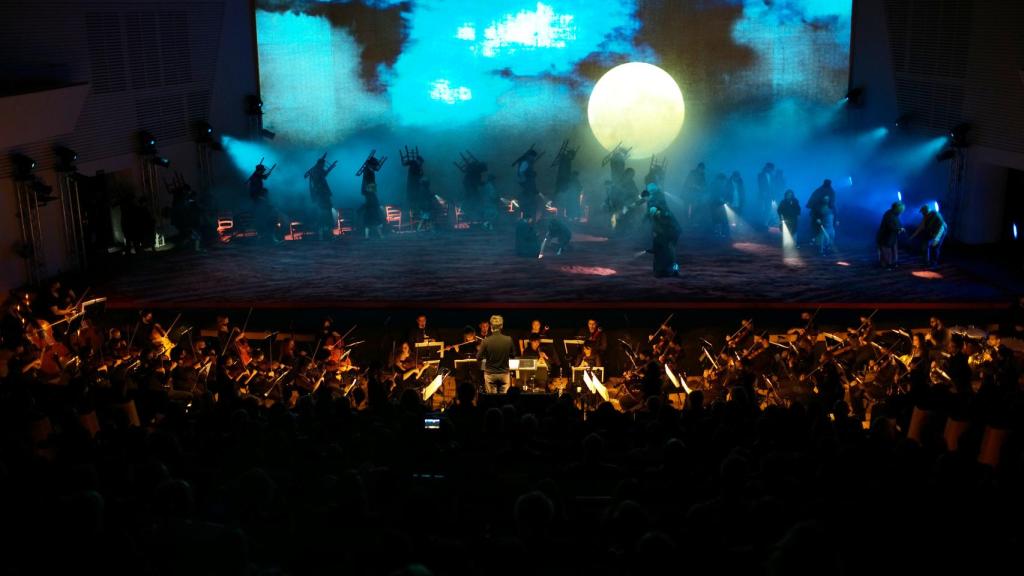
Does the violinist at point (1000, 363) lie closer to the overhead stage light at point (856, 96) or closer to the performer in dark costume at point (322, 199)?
the overhead stage light at point (856, 96)

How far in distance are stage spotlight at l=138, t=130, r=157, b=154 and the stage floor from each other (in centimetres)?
189

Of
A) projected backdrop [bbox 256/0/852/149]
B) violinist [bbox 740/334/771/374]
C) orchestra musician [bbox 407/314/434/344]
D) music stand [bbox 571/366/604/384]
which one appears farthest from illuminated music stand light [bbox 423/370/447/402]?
projected backdrop [bbox 256/0/852/149]

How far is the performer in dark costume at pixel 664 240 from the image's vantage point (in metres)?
14.7

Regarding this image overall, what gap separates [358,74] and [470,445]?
15329mm

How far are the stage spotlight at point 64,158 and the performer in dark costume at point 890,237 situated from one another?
12.7 m

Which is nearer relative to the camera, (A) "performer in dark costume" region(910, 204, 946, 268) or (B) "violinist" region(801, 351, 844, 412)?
(B) "violinist" region(801, 351, 844, 412)

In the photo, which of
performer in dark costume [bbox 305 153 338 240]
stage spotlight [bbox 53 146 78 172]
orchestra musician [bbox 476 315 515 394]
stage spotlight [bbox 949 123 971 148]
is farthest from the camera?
performer in dark costume [bbox 305 153 338 240]

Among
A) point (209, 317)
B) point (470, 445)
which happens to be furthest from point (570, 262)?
point (470, 445)

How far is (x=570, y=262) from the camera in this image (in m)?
16.2

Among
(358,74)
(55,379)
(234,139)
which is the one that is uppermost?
(358,74)

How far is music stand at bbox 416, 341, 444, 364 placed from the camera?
12.3 metres

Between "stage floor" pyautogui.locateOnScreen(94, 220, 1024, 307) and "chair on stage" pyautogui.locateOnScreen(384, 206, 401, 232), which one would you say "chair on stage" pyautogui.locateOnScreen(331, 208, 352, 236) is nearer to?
"chair on stage" pyautogui.locateOnScreen(384, 206, 401, 232)

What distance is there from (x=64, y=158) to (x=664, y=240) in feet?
31.0

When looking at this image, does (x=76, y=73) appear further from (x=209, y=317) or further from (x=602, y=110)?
(x=602, y=110)
